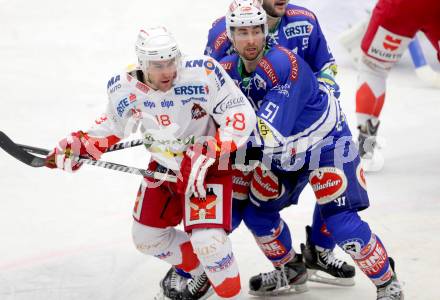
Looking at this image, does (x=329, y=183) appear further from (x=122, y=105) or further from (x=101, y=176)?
(x=101, y=176)

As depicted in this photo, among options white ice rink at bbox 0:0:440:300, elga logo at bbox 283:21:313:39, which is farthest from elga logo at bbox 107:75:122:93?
white ice rink at bbox 0:0:440:300

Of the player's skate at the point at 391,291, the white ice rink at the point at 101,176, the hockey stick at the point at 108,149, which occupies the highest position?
the hockey stick at the point at 108,149

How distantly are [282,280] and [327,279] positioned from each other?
0.80ft

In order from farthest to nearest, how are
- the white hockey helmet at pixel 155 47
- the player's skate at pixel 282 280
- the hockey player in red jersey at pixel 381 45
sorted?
1. the hockey player in red jersey at pixel 381 45
2. the player's skate at pixel 282 280
3. the white hockey helmet at pixel 155 47

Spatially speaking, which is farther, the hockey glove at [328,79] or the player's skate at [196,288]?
the player's skate at [196,288]

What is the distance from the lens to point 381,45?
578cm

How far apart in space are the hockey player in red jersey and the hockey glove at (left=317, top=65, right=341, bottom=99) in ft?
4.69

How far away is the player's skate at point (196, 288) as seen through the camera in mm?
4281

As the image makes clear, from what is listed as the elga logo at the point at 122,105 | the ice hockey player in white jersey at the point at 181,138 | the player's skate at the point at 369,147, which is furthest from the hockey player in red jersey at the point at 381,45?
the elga logo at the point at 122,105

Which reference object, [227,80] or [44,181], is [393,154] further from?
[227,80]

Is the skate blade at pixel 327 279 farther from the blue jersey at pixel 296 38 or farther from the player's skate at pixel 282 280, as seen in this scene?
the blue jersey at pixel 296 38

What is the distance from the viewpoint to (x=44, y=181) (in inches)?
218

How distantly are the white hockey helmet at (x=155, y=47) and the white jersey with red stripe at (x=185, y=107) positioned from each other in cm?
9

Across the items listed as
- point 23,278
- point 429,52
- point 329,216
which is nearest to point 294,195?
point 329,216
